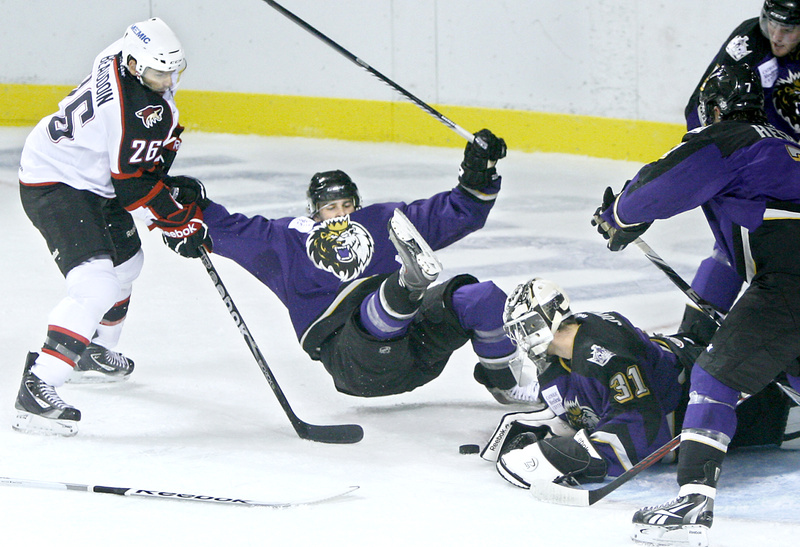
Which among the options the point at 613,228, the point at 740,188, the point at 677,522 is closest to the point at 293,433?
the point at 613,228

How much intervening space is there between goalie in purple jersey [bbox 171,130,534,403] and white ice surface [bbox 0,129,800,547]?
0.19 metres

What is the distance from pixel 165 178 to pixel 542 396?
4.08 ft

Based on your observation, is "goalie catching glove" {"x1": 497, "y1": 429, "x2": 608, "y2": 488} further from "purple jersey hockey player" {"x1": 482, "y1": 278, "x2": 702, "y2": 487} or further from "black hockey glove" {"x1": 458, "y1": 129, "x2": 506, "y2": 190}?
"black hockey glove" {"x1": 458, "y1": 129, "x2": 506, "y2": 190}

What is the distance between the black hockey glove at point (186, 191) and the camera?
10.8 ft

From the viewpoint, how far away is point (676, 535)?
2.34m

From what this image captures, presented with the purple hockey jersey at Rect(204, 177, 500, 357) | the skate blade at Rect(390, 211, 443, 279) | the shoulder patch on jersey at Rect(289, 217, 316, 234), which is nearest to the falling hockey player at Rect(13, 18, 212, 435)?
the purple hockey jersey at Rect(204, 177, 500, 357)

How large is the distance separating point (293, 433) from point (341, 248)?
524 mm

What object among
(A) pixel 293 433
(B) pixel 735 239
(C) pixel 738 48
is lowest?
(A) pixel 293 433

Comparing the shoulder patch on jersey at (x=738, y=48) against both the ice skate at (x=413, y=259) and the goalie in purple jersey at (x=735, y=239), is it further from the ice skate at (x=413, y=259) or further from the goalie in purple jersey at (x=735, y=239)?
the ice skate at (x=413, y=259)

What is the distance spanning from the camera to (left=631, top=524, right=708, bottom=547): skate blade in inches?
91.6

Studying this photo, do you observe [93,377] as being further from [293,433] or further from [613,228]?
[613,228]

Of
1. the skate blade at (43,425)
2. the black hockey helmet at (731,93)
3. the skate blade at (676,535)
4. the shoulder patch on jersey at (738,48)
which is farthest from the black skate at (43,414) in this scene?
the shoulder patch on jersey at (738,48)

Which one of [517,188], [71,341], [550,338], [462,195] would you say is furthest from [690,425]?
[517,188]

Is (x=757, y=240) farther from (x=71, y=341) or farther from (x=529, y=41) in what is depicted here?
→ (x=529, y=41)
